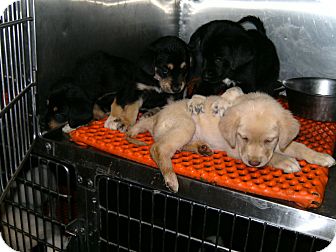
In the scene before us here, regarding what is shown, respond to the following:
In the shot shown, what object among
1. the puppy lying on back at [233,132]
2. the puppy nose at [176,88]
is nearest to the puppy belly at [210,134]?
the puppy lying on back at [233,132]

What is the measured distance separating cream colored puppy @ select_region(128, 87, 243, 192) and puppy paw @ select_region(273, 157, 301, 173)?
31 centimetres

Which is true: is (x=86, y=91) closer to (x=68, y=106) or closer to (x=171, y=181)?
(x=68, y=106)

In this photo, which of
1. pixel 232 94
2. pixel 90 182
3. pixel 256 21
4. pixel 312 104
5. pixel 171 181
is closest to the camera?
pixel 171 181

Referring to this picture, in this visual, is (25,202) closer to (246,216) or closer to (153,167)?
(153,167)

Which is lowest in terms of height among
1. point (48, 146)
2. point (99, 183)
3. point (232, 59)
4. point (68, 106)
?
point (99, 183)

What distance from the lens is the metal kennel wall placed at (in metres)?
1.63

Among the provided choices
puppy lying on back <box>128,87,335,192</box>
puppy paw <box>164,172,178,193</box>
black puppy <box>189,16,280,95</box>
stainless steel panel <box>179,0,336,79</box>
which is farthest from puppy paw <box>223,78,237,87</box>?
puppy paw <box>164,172,178,193</box>

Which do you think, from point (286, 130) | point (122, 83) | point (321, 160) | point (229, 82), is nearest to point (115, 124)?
point (122, 83)

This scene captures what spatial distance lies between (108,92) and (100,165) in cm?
72

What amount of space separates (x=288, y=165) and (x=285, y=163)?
0.02 meters

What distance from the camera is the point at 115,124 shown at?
86.8 inches

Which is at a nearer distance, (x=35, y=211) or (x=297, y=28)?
(x=35, y=211)

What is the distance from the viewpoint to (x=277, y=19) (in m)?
2.80

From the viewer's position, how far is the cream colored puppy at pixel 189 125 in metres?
1.89
